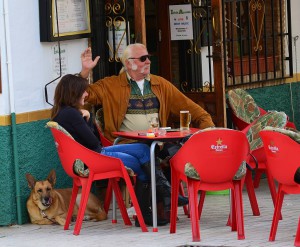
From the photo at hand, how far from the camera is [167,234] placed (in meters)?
9.27

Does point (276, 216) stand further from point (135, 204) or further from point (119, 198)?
point (119, 198)

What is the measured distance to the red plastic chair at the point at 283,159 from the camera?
27.5 feet

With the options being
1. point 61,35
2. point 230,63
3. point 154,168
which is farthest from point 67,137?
point 230,63

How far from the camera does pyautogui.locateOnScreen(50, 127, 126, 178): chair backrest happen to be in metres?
9.26

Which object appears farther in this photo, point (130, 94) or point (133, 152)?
point (130, 94)

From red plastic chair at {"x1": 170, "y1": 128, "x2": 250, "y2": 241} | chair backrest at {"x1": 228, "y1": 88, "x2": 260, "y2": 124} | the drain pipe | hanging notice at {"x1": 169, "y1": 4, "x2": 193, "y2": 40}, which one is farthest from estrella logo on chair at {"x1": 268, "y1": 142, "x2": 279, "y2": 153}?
hanging notice at {"x1": 169, "y1": 4, "x2": 193, "y2": 40}

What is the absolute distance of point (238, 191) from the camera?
29.4 ft

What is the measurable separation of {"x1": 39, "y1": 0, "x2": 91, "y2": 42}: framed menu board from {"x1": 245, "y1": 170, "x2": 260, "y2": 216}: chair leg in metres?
2.13

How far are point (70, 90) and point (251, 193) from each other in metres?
1.86

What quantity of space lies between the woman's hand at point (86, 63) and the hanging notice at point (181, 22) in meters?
2.06

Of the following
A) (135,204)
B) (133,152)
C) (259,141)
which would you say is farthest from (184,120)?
(135,204)

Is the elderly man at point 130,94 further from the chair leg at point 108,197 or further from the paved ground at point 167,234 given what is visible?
the paved ground at point 167,234

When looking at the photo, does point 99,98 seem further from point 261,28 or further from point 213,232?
point 261,28

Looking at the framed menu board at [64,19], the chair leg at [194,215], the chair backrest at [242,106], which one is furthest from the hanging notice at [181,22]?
the chair leg at [194,215]
